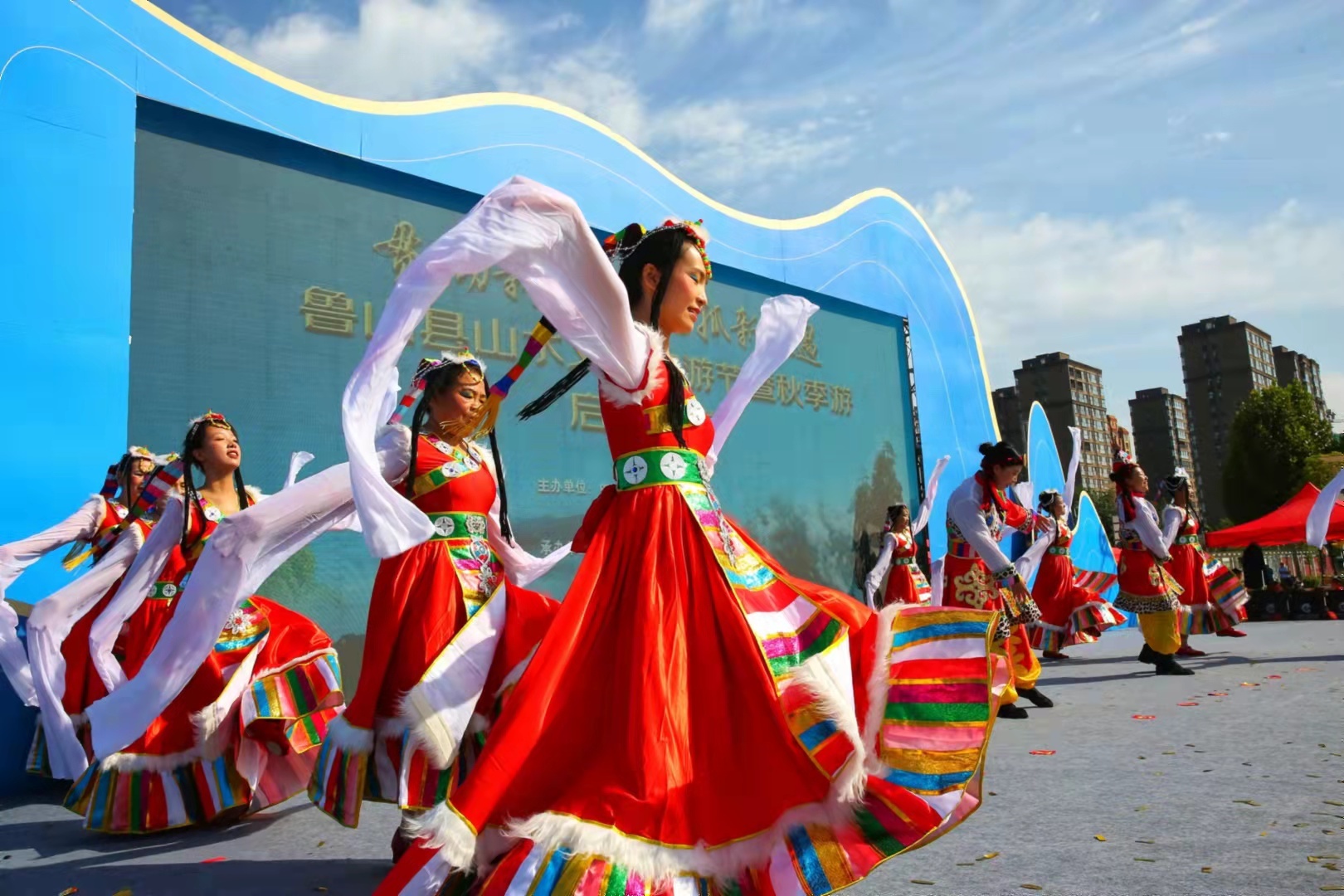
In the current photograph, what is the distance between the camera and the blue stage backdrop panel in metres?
5.37

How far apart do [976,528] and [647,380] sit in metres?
3.73

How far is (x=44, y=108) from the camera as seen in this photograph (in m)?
4.92

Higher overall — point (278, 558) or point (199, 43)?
point (199, 43)

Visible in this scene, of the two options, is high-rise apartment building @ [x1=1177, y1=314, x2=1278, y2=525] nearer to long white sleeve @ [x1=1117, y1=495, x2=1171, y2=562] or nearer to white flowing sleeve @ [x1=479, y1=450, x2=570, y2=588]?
long white sleeve @ [x1=1117, y1=495, x2=1171, y2=562]

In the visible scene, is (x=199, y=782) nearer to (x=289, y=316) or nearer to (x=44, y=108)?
(x=289, y=316)

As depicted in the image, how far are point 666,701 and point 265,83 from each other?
18.5 feet

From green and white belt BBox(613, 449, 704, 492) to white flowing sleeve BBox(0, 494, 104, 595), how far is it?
373cm

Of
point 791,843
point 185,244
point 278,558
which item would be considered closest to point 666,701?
point 791,843

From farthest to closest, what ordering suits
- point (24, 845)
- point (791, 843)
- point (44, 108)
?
point (44, 108), point (24, 845), point (791, 843)

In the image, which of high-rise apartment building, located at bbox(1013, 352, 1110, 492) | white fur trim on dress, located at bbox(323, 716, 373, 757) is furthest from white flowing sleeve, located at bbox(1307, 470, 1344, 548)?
high-rise apartment building, located at bbox(1013, 352, 1110, 492)

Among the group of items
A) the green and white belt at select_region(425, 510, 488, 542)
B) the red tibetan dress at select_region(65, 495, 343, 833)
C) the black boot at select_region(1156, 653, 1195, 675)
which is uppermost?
the green and white belt at select_region(425, 510, 488, 542)

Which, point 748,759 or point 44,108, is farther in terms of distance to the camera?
point 44,108

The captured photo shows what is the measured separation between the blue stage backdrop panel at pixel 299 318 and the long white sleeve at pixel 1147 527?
329cm

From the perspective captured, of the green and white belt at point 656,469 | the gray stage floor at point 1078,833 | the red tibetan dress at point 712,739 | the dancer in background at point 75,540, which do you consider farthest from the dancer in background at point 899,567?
the red tibetan dress at point 712,739
